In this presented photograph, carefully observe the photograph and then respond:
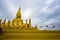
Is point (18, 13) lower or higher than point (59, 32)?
higher

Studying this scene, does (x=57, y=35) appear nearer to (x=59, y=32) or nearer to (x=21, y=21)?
(x=59, y=32)

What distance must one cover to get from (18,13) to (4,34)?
2176cm

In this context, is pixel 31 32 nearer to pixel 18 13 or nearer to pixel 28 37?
pixel 28 37

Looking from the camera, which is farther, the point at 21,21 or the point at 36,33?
the point at 21,21

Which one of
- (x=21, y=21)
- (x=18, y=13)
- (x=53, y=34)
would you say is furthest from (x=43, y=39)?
Answer: (x=18, y=13)

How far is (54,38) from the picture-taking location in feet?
53.8

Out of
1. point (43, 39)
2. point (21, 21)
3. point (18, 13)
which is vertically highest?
point (18, 13)

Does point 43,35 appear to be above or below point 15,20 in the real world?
below

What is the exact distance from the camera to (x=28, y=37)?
16.5m

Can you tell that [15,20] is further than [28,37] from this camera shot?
Yes

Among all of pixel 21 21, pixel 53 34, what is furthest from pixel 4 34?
pixel 21 21

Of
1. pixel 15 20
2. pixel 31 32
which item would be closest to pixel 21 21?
pixel 15 20

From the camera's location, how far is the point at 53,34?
16.5m

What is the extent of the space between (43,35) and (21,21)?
20.2m
